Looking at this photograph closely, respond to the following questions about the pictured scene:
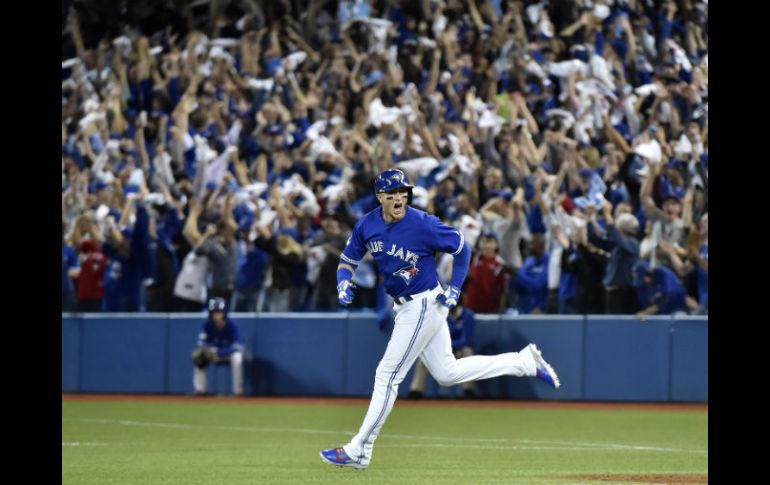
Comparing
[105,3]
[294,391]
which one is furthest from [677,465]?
[105,3]

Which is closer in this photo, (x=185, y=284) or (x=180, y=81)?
(x=185, y=284)

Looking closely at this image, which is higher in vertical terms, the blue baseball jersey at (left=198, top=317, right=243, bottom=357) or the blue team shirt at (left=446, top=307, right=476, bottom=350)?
the blue team shirt at (left=446, top=307, right=476, bottom=350)

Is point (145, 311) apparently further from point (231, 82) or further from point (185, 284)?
point (231, 82)

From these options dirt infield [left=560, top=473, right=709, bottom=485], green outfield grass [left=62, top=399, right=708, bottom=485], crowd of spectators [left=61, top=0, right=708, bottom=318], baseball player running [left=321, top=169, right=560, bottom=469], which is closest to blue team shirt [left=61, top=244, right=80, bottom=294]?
crowd of spectators [left=61, top=0, right=708, bottom=318]

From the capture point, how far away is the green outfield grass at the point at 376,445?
10742mm

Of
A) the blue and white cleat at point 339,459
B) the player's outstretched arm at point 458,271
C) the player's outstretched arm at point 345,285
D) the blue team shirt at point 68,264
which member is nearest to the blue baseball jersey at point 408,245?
the player's outstretched arm at point 458,271

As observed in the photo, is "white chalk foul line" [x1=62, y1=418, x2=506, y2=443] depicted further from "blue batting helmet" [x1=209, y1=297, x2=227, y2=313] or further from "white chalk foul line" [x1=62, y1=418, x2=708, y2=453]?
"blue batting helmet" [x1=209, y1=297, x2=227, y2=313]

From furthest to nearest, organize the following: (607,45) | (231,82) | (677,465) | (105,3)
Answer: (105,3), (231,82), (607,45), (677,465)

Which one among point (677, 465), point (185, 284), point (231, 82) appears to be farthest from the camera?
point (231, 82)

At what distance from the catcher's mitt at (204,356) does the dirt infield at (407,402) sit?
1.60 feet

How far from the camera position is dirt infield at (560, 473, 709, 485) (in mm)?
10172

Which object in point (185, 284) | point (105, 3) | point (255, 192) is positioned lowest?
point (185, 284)

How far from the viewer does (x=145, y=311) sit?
20031 millimetres
